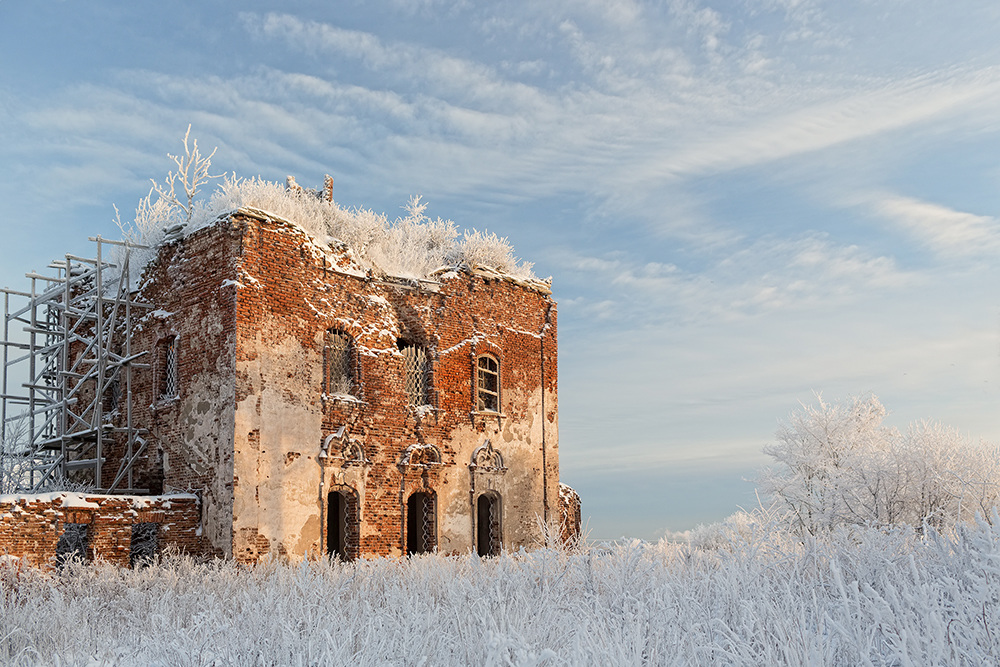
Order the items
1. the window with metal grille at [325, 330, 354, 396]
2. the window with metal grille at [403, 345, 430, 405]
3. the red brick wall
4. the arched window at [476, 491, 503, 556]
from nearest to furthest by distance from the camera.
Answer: the red brick wall, the window with metal grille at [325, 330, 354, 396], the window with metal grille at [403, 345, 430, 405], the arched window at [476, 491, 503, 556]

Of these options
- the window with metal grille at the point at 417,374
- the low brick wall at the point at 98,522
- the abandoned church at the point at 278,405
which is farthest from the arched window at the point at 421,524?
the low brick wall at the point at 98,522

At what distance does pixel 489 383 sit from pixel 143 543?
8.33 meters

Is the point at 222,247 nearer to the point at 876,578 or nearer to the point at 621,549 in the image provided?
the point at 621,549

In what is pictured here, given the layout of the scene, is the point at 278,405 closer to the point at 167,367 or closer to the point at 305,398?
the point at 305,398

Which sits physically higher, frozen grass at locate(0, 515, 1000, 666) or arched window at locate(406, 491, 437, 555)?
frozen grass at locate(0, 515, 1000, 666)

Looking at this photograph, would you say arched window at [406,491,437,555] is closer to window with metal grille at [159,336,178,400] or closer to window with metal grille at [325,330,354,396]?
window with metal grille at [325,330,354,396]

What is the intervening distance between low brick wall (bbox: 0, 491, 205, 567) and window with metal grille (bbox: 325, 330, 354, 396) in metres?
3.58

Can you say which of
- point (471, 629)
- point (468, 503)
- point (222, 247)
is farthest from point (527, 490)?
point (471, 629)

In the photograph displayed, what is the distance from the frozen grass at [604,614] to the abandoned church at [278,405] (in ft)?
16.8

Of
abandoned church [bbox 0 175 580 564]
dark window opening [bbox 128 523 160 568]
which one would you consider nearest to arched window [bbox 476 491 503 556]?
abandoned church [bbox 0 175 580 564]

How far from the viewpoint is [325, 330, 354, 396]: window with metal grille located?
1709 centimetres

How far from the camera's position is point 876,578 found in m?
6.54

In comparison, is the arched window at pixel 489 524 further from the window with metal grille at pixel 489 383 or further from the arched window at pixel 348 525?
the arched window at pixel 348 525

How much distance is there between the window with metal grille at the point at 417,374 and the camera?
60.7 feet
